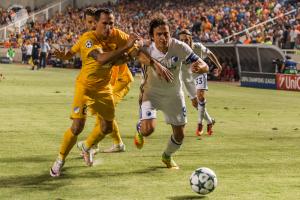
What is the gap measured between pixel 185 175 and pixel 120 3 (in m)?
57.5

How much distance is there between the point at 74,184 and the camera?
9.73 m

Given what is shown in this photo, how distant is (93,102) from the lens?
1055 cm

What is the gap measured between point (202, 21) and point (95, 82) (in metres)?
34.8

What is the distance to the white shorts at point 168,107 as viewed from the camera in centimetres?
1094

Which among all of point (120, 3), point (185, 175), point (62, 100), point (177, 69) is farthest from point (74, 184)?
point (120, 3)

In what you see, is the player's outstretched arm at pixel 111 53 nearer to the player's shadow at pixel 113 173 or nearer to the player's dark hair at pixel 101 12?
the player's dark hair at pixel 101 12

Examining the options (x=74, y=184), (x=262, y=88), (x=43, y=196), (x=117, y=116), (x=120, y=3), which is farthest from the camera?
(x=120, y=3)

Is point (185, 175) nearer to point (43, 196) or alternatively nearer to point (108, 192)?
point (108, 192)

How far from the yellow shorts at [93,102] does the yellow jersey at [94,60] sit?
0.28ft

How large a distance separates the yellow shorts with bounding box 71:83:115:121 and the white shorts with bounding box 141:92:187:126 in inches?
22.7

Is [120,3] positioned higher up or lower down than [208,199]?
higher up

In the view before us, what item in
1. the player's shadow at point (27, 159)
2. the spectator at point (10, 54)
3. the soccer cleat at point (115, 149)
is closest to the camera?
the player's shadow at point (27, 159)

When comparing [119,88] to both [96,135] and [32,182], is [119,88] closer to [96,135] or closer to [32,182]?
[96,135]

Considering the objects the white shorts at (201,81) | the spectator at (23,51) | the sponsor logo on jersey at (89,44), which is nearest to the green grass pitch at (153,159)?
the white shorts at (201,81)
